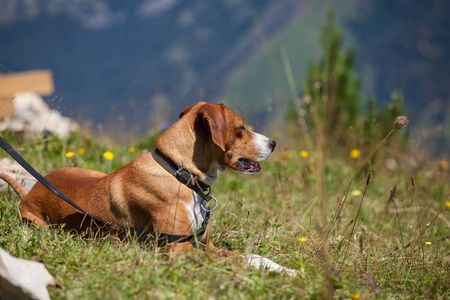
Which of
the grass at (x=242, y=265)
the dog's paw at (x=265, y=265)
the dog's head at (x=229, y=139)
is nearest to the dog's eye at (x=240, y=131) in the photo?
the dog's head at (x=229, y=139)

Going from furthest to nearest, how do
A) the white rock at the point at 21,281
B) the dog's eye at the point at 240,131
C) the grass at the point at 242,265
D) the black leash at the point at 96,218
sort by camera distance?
1. the dog's eye at the point at 240,131
2. the black leash at the point at 96,218
3. the grass at the point at 242,265
4. the white rock at the point at 21,281

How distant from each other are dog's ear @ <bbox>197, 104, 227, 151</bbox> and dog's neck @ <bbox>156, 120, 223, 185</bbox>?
130mm

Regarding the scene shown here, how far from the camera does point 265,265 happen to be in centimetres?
267

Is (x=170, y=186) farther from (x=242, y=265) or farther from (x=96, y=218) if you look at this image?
(x=242, y=265)

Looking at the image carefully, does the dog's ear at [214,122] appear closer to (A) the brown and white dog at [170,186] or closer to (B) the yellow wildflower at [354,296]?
(A) the brown and white dog at [170,186]

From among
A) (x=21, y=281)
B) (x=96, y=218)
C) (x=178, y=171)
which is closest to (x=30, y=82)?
(x=96, y=218)

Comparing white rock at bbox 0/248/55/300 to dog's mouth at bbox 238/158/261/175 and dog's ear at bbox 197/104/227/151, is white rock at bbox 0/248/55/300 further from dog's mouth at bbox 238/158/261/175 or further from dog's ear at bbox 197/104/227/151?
dog's mouth at bbox 238/158/261/175

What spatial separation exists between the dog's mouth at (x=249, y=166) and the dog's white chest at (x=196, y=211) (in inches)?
18.5

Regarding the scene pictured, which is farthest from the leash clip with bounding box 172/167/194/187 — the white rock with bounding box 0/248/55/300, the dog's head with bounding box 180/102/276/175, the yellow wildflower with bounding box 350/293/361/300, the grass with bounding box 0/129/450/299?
the yellow wildflower with bounding box 350/293/361/300

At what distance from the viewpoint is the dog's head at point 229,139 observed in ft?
9.73

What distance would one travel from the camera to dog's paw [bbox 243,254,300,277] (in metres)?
2.60

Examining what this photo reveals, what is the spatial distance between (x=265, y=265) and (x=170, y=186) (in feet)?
3.06

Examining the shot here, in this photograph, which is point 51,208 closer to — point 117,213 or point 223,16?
point 117,213

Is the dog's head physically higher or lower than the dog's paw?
higher
